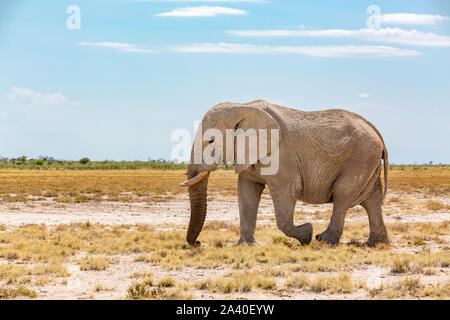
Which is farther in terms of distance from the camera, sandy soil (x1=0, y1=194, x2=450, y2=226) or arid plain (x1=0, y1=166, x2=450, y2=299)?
sandy soil (x1=0, y1=194, x2=450, y2=226)

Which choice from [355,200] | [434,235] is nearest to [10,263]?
[355,200]

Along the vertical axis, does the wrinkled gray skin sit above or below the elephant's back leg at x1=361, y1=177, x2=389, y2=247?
above

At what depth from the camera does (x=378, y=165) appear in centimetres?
1455

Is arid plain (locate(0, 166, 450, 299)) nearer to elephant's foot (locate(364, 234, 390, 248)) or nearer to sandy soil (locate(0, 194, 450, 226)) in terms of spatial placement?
elephant's foot (locate(364, 234, 390, 248))

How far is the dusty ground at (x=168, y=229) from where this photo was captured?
977 cm

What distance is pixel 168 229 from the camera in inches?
749

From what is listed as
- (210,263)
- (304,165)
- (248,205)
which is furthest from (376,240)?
(210,263)

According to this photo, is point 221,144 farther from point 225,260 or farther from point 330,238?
point 330,238

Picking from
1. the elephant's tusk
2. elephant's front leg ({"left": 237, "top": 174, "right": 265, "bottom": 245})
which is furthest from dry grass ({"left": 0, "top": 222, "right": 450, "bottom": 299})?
the elephant's tusk

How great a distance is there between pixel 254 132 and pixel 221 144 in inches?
30.4

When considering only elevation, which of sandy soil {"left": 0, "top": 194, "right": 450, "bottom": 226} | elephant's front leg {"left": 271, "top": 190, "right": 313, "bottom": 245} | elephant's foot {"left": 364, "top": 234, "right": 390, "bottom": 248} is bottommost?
sandy soil {"left": 0, "top": 194, "right": 450, "bottom": 226}

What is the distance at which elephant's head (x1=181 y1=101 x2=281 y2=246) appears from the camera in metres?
13.0

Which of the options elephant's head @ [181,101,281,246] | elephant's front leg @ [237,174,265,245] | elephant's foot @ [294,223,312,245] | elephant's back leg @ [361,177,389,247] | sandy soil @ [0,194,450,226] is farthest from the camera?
sandy soil @ [0,194,450,226]

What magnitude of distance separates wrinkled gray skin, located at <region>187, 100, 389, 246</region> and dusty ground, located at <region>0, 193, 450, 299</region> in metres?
1.80
